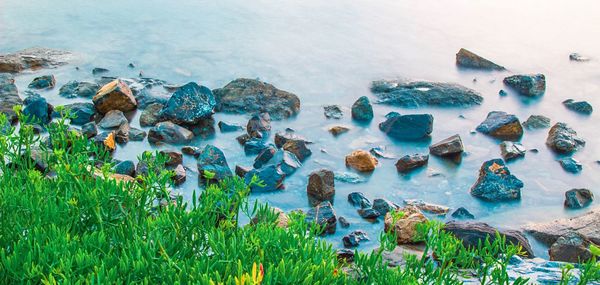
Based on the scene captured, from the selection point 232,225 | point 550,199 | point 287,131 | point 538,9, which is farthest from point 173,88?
point 538,9

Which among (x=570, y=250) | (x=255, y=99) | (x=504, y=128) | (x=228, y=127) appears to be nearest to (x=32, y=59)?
(x=255, y=99)

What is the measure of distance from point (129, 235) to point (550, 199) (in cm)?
482

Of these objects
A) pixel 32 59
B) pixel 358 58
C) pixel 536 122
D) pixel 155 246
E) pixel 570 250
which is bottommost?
pixel 32 59

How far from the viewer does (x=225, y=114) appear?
27.2 feet

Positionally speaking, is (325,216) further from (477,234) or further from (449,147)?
(449,147)

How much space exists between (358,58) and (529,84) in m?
2.50

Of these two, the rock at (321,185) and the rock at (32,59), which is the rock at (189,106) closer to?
the rock at (321,185)

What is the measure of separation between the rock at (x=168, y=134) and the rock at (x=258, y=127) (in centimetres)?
64

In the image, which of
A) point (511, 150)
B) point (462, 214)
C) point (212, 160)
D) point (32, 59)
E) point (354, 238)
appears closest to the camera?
point (354, 238)

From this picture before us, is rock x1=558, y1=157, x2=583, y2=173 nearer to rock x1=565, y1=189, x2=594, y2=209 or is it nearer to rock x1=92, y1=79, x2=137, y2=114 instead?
rock x1=565, y1=189, x2=594, y2=209

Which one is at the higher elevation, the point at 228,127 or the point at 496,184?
the point at 496,184

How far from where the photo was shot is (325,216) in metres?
5.96

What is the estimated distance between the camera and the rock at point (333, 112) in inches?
331

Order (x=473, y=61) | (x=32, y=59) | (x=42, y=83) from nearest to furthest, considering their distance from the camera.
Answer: (x=42, y=83) → (x=32, y=59) → (x=473, y=61)
